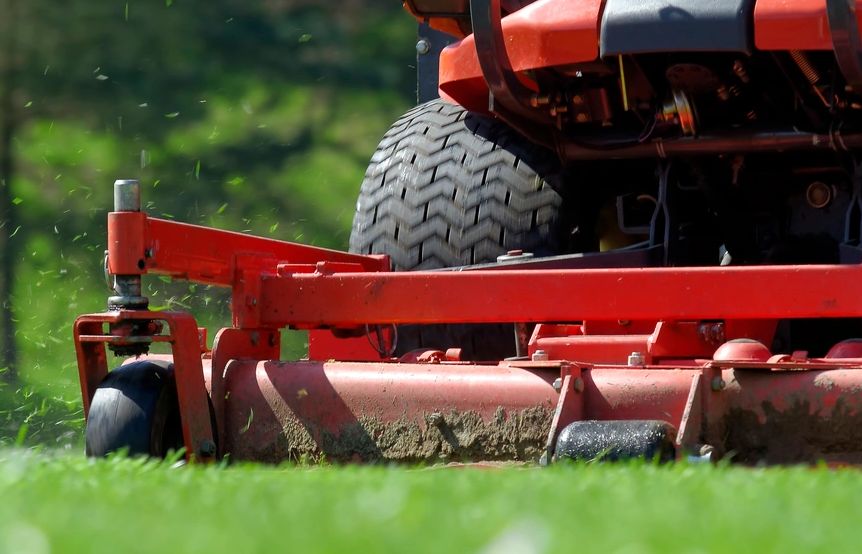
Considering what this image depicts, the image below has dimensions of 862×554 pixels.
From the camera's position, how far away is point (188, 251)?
3.97 m

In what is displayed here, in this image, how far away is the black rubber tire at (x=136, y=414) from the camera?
142 inches

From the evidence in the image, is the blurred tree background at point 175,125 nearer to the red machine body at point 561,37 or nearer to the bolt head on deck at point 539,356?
the red machine body at point 561,37

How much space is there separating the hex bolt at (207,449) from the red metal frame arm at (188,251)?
1.45 feet

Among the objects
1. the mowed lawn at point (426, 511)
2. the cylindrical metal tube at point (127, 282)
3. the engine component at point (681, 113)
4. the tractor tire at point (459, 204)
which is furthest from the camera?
the tractor tire at point (459, 204)

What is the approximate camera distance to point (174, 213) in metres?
12.3

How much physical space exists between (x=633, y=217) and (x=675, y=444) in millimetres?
1698

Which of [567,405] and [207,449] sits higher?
[567,405]

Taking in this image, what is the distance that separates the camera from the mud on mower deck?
344 cm

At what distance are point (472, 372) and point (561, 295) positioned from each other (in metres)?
0.31

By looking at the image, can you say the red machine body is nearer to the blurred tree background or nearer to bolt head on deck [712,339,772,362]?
bolt head on deck [712,339,772,362]

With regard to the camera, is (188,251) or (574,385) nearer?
(574,385)

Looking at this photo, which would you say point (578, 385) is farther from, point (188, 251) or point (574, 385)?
point (188, 251)

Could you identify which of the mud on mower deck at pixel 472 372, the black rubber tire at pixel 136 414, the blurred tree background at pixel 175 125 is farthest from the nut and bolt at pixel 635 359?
the blurred tree background at pixel 175 125

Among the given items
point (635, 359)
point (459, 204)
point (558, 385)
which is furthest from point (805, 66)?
point (459, 204)
